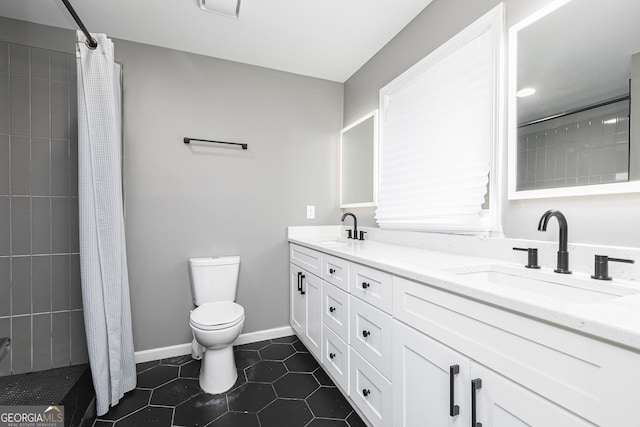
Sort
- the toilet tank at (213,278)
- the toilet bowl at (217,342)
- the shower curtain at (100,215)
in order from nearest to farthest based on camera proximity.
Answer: the shower curtain at (100,215)
the toilet bowl at (217,342)
the toilet tank at (213,278)

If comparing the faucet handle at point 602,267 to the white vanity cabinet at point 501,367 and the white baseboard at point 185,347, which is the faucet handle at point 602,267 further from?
the white baseboard at point 185,347

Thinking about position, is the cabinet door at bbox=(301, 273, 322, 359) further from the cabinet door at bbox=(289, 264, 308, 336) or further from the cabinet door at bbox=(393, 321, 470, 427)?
the cabinet door at bbox=(393, 321, 470, 427)

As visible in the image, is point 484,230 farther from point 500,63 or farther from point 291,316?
point 291,316

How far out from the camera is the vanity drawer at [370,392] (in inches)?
48.9

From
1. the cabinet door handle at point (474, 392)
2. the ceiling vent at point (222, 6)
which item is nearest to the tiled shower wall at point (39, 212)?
the ceiling vent at point (222, 6)

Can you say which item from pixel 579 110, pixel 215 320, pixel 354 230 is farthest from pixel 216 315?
pixel 579 110

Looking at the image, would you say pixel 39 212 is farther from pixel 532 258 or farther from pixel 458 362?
pixel 532 258

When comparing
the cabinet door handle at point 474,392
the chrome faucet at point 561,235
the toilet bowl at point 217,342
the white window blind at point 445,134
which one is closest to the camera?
the cabinet door handle at point 474,392

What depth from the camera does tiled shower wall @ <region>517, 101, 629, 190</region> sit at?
3.24 feet

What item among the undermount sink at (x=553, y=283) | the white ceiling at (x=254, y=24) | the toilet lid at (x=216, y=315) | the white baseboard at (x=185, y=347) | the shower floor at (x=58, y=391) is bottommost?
the white baseboard at (x=185, y=347)

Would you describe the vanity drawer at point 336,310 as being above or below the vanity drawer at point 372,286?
below

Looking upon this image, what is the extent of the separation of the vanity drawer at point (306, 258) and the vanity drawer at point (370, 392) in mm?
618

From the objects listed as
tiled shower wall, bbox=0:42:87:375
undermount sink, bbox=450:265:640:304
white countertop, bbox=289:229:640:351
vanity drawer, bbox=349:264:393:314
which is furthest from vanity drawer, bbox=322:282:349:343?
tiled shower wall, bbox=0:42:87:375

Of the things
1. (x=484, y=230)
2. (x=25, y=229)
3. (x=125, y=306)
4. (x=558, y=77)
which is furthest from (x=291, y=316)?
(x=558, y=77)
